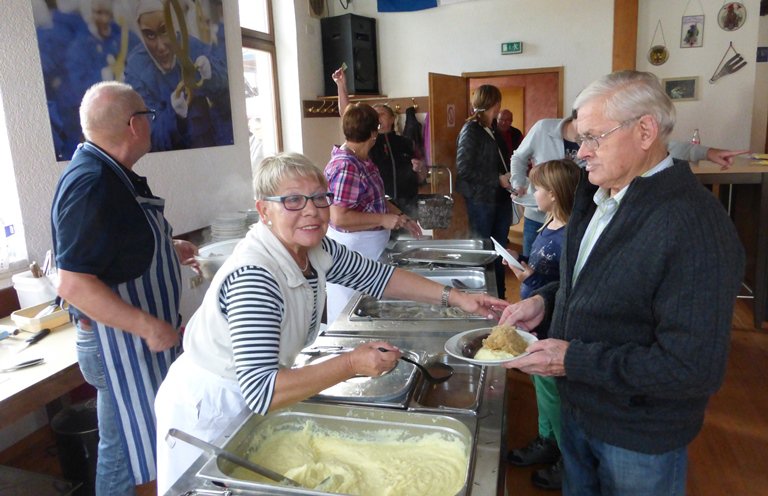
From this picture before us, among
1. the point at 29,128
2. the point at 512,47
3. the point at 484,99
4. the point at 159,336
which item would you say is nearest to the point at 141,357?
the point at 159,336

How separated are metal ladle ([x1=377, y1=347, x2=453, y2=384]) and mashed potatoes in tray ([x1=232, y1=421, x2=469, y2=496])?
0.22 metres

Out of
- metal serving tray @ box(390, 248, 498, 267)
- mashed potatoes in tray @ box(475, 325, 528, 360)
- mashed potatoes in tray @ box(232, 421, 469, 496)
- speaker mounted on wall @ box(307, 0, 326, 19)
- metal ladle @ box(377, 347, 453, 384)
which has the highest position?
speaker mounted on wall @ box(307, 0, 326, 19)

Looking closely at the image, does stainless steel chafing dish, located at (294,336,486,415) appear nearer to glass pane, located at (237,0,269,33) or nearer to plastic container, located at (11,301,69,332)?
plastic container, located at (11,301,69,332)

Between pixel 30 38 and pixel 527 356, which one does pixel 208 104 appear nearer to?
pixel 30 38

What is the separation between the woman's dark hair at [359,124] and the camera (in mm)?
2678

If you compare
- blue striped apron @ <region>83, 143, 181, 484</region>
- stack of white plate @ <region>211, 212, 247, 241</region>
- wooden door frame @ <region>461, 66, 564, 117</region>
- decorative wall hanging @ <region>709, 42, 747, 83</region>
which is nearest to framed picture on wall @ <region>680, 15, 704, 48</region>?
decorative wall hanging @ <region>709, 42, 747, 83</region>

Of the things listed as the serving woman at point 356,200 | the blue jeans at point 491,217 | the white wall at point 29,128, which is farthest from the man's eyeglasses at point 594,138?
the blue jeans at point 491,217

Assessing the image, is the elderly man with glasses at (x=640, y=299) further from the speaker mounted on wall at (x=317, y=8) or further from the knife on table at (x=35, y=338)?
the speaker mounted on wall at (x=317, y=8)

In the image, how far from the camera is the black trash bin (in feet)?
7.30

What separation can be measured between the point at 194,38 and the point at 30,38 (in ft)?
3.99

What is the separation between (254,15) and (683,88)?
410 cm

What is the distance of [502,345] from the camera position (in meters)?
1.33

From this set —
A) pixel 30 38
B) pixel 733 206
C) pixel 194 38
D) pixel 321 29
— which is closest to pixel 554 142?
pixel 733 206

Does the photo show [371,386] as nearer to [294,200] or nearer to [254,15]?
[294,200]
